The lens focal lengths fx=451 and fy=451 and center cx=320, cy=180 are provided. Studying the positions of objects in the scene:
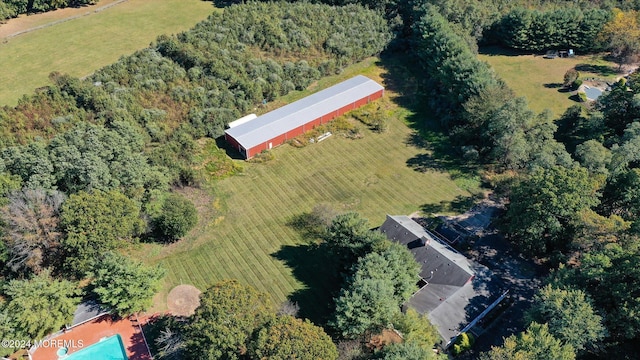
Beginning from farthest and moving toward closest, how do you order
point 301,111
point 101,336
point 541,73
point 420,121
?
point 541,73, point 420,121, point 301,111, point 101,336

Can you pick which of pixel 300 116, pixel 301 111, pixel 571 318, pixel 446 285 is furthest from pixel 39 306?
pixel 571 318

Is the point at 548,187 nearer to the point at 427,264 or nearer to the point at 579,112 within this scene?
the point at 427,264

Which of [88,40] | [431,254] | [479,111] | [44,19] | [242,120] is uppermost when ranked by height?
[44,19]

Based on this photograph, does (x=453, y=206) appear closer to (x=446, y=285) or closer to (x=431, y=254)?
(x=431, y=254)

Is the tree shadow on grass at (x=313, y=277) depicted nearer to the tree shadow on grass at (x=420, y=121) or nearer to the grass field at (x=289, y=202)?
the grass field at (x=289, y=202)

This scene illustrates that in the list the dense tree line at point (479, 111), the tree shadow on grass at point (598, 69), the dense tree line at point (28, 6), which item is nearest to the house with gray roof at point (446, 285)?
the dense tree line at point (479, 111)

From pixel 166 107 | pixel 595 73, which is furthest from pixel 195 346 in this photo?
pixel 595 73
